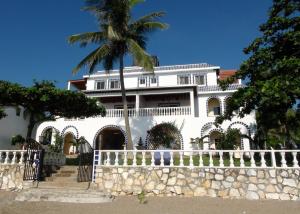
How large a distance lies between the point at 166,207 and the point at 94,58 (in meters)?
11.6

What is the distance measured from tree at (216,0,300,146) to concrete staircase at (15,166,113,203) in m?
6.87

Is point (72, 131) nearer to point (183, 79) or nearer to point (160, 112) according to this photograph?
point (160, 112)

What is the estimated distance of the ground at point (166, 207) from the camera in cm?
840

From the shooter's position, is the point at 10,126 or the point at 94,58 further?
the point at 10,126

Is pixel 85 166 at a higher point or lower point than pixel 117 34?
lower

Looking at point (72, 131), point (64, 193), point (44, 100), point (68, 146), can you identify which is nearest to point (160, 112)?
point (72, 131)

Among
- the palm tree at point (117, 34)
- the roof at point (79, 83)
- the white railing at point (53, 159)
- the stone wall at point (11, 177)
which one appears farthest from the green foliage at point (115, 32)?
the roof at point (79, 83)

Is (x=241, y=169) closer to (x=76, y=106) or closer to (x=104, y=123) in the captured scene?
(x=76, y=106)

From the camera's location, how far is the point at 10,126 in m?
23.9

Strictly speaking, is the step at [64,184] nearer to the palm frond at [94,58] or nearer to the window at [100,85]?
the palm frond at [94,58]

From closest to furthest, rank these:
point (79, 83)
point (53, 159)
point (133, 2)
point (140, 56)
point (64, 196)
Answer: point (64, 196), point (53, 159), point (140, 56), point (133, 2), point (79, 83)

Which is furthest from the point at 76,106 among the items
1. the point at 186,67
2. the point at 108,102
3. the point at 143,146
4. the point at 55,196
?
the point at 186,67

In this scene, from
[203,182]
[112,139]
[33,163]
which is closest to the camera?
[203,182]

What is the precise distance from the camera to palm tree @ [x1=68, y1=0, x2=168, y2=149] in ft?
57.7
